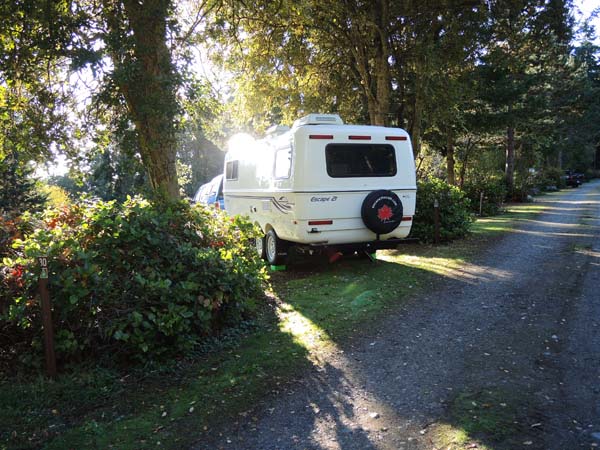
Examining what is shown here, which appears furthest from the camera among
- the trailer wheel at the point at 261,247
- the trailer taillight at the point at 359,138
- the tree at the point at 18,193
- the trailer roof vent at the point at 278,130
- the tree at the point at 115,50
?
the tree at the point at 18,193

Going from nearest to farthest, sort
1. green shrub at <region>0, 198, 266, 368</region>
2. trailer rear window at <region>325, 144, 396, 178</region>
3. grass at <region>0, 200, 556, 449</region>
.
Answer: grass at <region>0, 200, 556, 449</region>
green shrub at <region>0, 198, 266, 368</region>
trailer rear window at <region>325, 144, 396, 178</region>

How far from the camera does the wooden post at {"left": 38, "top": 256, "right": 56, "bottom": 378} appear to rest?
3.89 meters

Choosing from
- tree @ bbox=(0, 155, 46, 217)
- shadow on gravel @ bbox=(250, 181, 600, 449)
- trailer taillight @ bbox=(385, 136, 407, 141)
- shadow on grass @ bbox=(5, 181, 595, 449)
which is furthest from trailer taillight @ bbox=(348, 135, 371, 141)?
tree @ bbox=(0, 155, 46, 217)

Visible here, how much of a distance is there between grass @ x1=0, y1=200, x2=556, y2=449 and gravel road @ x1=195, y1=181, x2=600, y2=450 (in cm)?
22

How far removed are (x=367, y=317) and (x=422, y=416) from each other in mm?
2358

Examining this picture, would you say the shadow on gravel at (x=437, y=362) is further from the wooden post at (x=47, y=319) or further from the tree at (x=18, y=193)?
the tree at (x=18, y=193)

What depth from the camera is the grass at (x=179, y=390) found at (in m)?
3.25

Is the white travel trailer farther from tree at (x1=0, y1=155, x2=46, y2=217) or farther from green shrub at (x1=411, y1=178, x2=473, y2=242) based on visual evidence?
tree at (x1=0, y1=155, x2=46, y2=217)

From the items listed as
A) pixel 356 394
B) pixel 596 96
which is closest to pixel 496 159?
pixel 596 96

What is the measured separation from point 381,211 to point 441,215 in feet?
14.6

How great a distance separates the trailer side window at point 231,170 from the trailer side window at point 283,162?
2.95 m

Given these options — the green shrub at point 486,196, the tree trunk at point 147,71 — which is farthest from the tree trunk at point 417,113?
the tree trunk at point 147,71

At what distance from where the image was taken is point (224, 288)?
4.80 meters

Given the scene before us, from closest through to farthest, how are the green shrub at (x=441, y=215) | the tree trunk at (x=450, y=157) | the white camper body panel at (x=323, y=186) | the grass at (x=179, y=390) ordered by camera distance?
the grass at (x=179, y=390), the white camper body panel at (x=323, y=186), the green shrub at (x=441, y=215), the tree trunk at (x=450, y=157)
